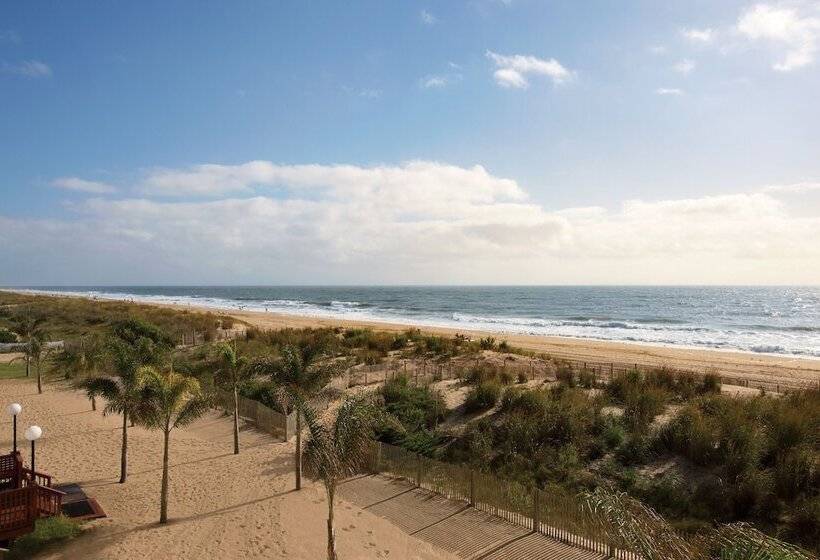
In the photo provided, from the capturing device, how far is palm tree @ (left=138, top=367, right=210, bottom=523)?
13.3 meters

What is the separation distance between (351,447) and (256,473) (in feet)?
26.0

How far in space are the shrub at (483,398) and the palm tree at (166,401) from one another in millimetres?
10158

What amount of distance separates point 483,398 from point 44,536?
1418cm

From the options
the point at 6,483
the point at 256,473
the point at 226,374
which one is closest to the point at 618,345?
the point at 226,374

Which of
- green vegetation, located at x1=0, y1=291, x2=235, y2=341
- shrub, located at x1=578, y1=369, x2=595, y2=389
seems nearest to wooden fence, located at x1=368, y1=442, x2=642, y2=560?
shrub, located at x1=578, y1=369, x2=595, y2=389

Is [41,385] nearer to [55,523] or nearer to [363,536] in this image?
[55,523]

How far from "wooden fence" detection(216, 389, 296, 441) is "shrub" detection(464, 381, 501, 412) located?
6.98 meters

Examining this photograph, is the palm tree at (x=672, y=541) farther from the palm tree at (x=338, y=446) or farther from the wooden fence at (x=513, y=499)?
the palm tree at (x=338, y=446)

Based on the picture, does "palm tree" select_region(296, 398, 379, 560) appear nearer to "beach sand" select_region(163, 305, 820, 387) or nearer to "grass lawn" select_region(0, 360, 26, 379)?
"beach sand" select_region(163, 305, 820, 387)

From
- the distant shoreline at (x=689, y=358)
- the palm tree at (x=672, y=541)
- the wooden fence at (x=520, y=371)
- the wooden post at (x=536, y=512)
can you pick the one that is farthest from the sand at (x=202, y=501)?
the distant shoreline at (x=689, y=358)

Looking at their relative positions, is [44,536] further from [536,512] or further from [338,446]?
[536,512]

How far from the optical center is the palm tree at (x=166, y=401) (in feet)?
43.7

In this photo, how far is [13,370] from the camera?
109ft

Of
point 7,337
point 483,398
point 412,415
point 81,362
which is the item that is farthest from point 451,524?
point 7,337
